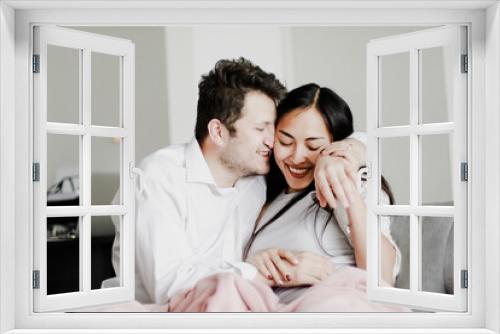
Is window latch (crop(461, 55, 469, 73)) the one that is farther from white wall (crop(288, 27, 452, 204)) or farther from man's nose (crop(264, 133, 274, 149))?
man's nose (crop(264, 133, 274, 149))

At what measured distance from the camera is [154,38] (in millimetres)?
3945

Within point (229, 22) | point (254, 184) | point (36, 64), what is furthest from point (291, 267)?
point (36, 64)

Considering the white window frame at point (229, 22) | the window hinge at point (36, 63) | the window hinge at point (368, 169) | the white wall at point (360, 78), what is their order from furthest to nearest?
the white wall at point (360, 78), the window hinge at point (368, 169), the window hinge at point (36, 63), the white window frame at point (229, 22)

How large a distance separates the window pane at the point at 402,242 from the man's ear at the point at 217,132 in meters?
0.99

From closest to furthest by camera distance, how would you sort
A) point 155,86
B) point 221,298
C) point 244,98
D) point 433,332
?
point 433,332
point 221,298
point 244,98
point 155,86

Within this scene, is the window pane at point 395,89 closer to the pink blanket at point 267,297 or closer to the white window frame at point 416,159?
the white window frame at point 416,159

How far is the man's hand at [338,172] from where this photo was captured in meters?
3.51

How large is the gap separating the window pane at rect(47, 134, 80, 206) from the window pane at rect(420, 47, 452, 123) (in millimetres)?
2060

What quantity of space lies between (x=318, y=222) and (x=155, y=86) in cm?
128

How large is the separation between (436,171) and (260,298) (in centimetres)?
139

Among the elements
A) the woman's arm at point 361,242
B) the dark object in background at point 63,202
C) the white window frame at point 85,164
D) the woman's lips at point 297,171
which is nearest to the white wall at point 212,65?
the dark object in background at point 63,202

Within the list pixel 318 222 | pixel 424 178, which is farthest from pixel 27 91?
pixel 424 178

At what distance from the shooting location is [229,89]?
362cm

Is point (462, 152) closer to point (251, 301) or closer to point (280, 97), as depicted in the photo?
point (280, 97)
